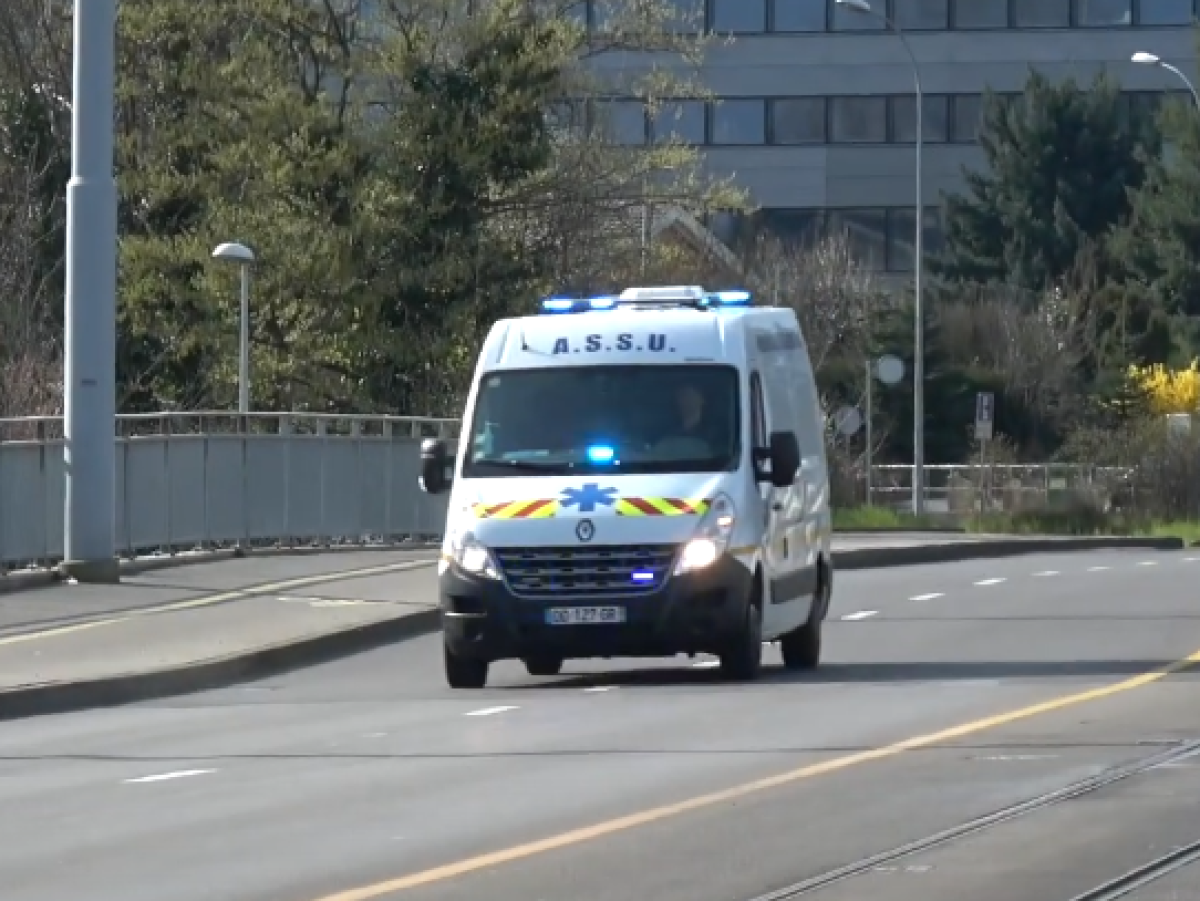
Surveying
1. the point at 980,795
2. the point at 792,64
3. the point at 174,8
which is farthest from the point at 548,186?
the point at 792,64

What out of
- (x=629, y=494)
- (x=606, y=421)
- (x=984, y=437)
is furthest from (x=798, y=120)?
(x=629, y=494)

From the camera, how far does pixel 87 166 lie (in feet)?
82.0

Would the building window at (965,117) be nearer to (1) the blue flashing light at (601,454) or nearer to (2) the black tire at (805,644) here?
(2) the black tire at (805,644)

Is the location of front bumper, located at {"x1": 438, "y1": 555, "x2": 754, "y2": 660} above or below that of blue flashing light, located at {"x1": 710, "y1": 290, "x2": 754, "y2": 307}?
below

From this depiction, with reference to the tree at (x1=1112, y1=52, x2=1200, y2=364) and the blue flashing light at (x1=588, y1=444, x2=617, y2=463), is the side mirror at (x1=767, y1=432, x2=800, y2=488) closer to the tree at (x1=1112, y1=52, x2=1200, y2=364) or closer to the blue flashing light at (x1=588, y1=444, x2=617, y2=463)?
the blue flashing light at (x1=588, y1=444, x2=617, y2=463)

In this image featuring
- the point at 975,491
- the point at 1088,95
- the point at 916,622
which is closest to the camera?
the point at 916,622

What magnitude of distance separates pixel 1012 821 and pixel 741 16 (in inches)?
2850

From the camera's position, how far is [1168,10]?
8125 centimetres

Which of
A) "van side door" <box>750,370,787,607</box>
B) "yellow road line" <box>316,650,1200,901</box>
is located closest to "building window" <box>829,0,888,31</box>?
"van side door" <box>750,370,787,607</box>

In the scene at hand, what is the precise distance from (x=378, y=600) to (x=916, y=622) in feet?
15.1

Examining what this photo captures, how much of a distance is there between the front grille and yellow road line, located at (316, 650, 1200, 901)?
2572 mm

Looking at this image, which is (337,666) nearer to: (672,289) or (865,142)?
(672,289)

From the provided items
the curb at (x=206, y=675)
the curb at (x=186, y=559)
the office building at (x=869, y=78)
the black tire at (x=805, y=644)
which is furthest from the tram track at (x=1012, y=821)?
the office building at (x=869, y=78)

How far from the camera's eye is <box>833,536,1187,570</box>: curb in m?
35.2
